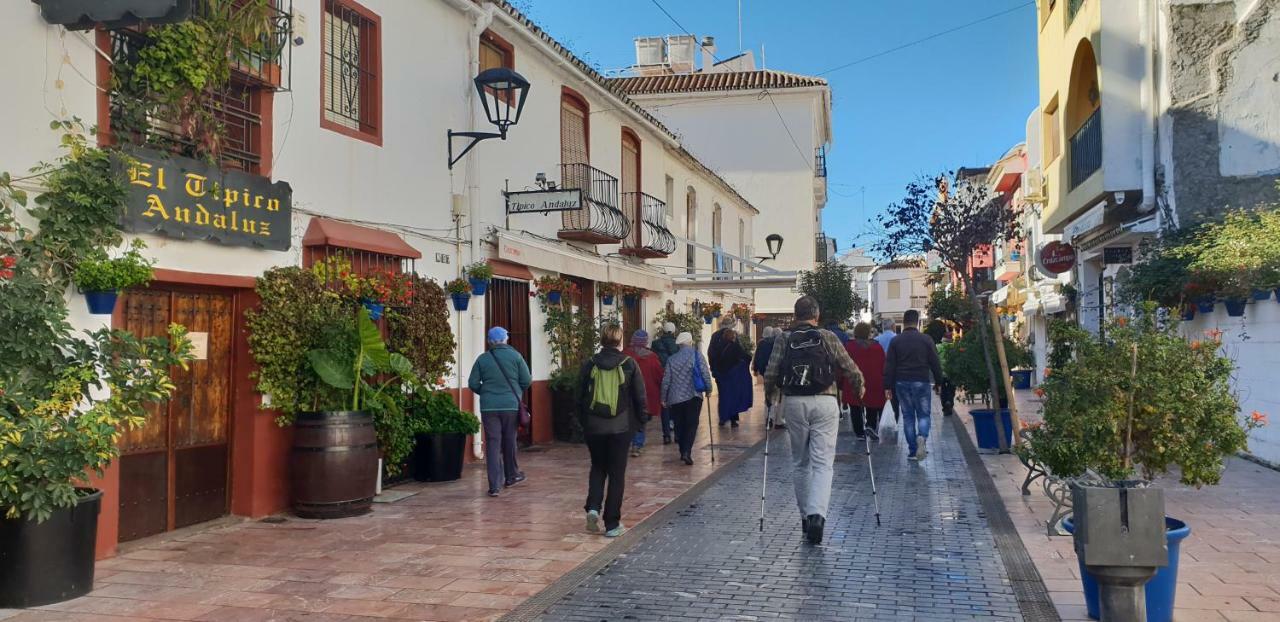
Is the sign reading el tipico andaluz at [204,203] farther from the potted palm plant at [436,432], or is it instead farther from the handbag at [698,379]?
the handbag at [698,379]

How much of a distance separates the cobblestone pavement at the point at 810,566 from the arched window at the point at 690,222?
14.1 meters

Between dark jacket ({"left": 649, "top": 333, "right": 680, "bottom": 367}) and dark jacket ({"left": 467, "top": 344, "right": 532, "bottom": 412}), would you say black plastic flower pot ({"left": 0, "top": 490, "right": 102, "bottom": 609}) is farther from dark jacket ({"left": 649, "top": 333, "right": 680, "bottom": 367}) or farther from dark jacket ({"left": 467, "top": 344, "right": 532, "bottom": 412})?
dark jacket ({"left": 649, "top": 333, "right": 680, "bottom": 367})

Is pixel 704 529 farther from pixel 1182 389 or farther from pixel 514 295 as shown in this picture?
pixel 514 295

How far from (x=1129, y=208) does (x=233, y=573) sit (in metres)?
13.2

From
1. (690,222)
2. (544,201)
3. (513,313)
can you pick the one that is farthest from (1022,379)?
(544,201)

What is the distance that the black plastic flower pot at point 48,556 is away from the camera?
5602mm

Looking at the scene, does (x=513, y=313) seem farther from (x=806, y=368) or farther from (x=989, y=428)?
(x=806, y=368)

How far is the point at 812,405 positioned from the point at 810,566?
53.6 inches

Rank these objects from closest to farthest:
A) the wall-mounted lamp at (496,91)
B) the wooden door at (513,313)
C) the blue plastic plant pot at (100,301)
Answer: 1. the blue plastic plant pot at (100,301)
2. the wall-mounted lamp at (496,91)
3. the wooden door at (513,313)

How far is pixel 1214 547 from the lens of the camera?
269 inches

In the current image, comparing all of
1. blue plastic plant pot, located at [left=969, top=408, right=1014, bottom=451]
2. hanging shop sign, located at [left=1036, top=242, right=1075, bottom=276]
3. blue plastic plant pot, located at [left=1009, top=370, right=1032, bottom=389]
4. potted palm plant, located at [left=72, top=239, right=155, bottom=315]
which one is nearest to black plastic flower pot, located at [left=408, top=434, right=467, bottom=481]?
potted palm plant, located at [left=72, top=239, right=155, bottom=315]

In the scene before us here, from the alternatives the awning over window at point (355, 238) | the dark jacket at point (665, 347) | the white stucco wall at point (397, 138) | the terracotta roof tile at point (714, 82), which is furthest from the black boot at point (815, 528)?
the terracotta roof tile at point (714, 82)

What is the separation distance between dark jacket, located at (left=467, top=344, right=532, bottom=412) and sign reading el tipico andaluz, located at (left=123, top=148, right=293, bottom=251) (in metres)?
2.25

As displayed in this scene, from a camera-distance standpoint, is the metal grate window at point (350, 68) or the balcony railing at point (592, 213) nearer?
the metal grate window at point (350, 68)
